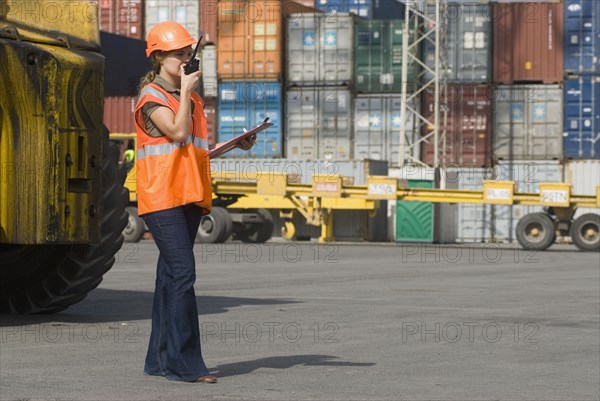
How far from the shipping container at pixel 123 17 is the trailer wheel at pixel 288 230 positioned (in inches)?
394

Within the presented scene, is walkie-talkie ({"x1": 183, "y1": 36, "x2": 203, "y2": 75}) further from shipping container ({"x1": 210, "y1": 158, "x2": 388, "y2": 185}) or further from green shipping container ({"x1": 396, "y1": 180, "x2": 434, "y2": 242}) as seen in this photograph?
green shipping container ({"x1": 396, "y1": 180, "x2": 434, "y2": 242})

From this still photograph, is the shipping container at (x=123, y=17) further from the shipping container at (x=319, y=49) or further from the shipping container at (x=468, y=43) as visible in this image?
the shipping container at (x=468, y=43)

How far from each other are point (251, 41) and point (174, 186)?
3821 cm

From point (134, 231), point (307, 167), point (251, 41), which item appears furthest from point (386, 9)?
point (134, 231)

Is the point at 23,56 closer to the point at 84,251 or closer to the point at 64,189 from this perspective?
the point at 64,189

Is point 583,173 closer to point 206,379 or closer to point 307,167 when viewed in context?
point 307,167

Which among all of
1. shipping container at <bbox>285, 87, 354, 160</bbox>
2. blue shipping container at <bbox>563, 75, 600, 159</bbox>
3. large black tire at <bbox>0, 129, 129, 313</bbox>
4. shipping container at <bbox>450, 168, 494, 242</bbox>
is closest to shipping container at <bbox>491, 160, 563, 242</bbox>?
shipping container at <bbox>450, 168, 494, 242</bbox>

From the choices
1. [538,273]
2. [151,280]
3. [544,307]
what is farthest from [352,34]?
[544,307]

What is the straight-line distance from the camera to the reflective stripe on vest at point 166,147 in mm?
6629

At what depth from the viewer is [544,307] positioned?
1254cm

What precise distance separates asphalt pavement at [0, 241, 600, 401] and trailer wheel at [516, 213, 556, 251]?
49.0 feet

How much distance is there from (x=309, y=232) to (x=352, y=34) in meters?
7.74

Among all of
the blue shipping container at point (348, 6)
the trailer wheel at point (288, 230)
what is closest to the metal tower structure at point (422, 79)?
the blue shipping container at point (348, 6)

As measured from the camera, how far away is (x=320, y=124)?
146 ft
